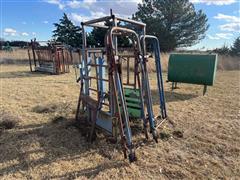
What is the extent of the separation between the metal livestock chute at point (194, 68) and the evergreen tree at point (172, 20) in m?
17.0

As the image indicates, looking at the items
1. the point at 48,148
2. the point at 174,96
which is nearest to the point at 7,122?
the point at 48,148

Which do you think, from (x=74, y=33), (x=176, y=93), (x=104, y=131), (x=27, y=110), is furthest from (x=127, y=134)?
(x=74, y=33)

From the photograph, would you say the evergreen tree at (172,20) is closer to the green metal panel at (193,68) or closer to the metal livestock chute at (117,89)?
the green metal panel at (193,68)

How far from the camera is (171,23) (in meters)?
25.8

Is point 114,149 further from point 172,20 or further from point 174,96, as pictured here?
point 172,20

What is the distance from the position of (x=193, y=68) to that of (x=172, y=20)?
1922cm

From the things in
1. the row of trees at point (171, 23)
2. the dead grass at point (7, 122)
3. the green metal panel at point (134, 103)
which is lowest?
the dead grass at point (7, 122)

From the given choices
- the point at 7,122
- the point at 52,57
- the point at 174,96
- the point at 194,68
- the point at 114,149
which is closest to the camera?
the point at 114,149

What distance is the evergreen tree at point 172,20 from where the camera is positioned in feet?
81.7

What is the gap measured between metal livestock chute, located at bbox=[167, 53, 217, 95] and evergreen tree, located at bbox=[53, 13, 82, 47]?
1917cm

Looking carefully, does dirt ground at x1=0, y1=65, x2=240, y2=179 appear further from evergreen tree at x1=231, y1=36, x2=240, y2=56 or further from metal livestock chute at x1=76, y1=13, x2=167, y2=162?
evergreen tree at x1=231, y1=36, x2=240, y2=56

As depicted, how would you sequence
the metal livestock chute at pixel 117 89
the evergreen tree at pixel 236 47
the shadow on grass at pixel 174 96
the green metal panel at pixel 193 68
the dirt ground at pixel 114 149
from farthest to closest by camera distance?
the evergreen tree at pixel 236 47 → the green metal panel at pixel 193 68 → the shadow on grass at pixel 174 96 → the metal livestock chute at pixel 117 89 → the dirt ground at pixel 114 149

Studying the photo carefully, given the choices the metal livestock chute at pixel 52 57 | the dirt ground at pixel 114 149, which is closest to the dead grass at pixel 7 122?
the dirt ground at pixel 114 149

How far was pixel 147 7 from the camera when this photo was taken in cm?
2525
